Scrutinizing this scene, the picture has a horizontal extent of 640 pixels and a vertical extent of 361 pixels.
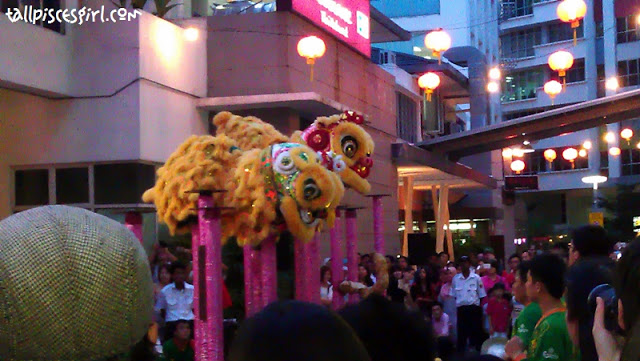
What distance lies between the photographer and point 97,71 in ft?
47.7

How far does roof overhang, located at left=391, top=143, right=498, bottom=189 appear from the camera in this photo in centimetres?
2134

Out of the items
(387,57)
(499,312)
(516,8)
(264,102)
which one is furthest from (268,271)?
(516,8)

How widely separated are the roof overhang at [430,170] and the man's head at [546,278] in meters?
15.8

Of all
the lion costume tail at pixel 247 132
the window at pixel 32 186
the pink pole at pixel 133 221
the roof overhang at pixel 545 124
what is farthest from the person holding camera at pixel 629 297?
the roof overhang at pixel 545 124

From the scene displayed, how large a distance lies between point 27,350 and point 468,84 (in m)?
28.9

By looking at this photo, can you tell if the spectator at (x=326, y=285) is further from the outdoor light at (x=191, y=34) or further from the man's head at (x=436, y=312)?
the outdoor light at (x=191, y=34)

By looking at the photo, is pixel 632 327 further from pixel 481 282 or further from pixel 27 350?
pixel 481 282

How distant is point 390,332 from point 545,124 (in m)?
18.7

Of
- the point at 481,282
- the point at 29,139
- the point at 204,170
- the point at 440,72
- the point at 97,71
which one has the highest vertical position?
the point at 440,72

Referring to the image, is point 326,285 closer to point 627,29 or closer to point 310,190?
point 310,190

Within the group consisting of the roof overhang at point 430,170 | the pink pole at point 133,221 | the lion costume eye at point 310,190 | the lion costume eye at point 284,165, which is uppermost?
the roof overhang at point 430,170

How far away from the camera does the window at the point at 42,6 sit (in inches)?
520

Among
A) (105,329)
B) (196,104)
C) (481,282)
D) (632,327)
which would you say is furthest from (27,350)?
(196,104)

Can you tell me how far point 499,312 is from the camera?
12.6 m
